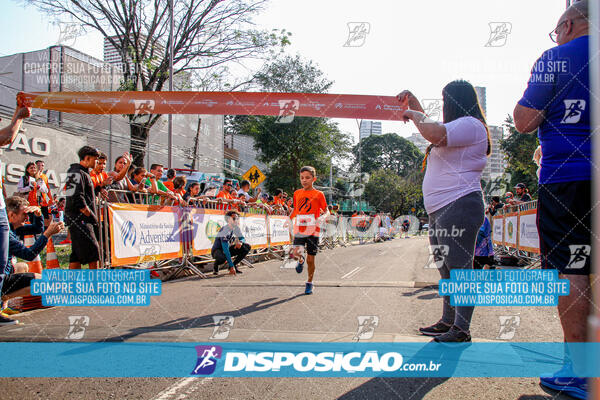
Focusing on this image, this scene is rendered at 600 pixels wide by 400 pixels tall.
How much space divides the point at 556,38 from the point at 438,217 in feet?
4.51

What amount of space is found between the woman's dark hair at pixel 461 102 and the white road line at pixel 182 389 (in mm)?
2567

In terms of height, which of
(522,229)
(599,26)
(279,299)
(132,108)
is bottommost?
(279,299)

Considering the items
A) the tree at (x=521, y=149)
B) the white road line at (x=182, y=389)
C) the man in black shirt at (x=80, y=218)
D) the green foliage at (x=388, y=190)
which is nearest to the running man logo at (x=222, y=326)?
the white road line at (x=182, y=389)

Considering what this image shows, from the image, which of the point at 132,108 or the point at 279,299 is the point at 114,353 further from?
the point at 132,108

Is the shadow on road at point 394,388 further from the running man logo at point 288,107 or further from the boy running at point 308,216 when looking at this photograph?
the running man logo at point 288,107

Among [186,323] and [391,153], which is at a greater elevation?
[391,153]

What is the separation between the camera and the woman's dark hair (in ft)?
9.63

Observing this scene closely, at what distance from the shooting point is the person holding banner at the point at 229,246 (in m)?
8.17

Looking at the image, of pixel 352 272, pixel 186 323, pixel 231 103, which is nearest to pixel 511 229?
pixel 352 272

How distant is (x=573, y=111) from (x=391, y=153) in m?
68.5

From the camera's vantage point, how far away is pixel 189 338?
127 inches

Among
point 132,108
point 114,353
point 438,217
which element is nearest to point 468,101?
point 438,217

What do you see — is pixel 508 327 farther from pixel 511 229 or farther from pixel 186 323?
pixel 511 229

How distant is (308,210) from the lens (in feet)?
19.5
